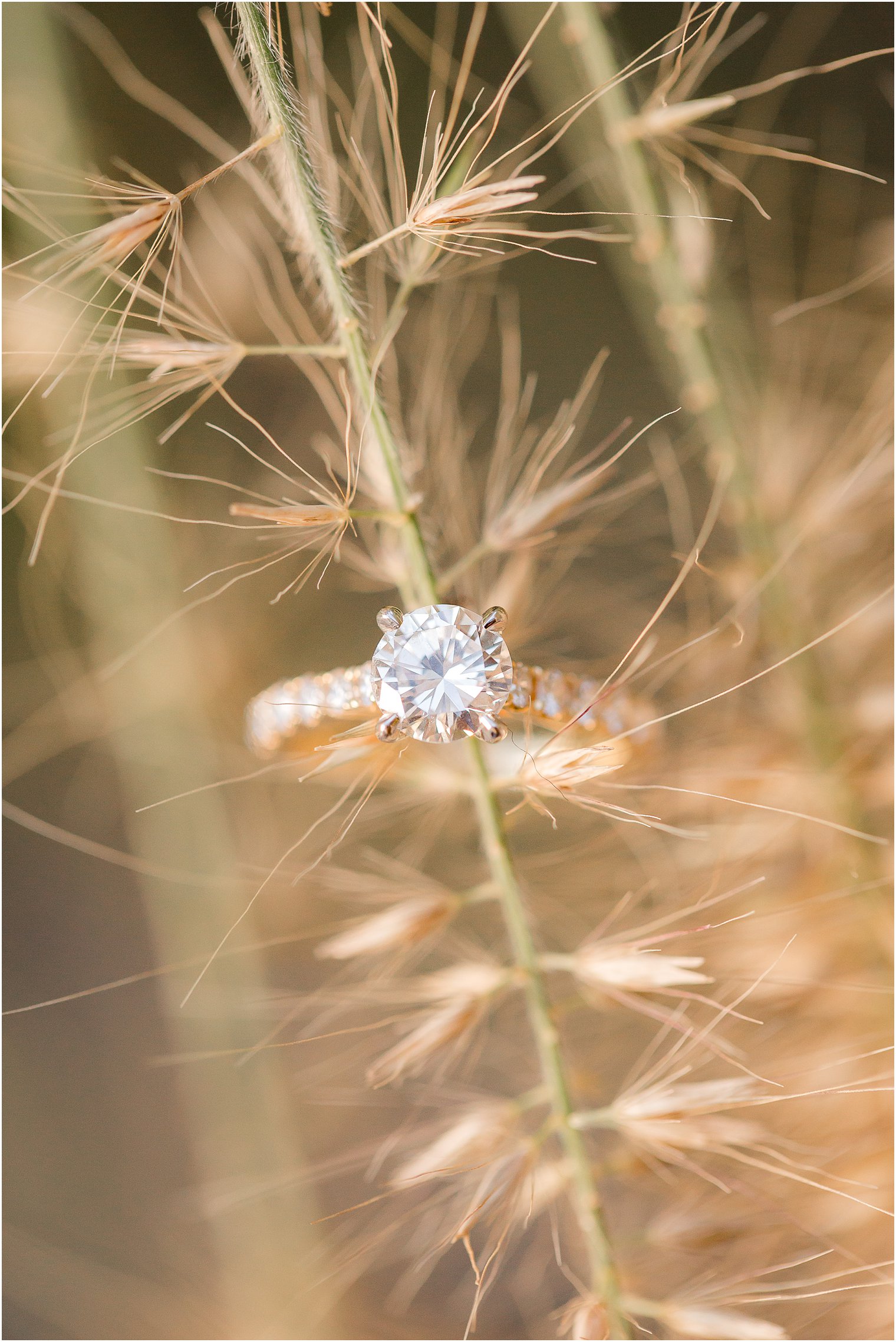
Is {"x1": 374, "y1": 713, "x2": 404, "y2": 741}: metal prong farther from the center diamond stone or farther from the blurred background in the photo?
the blurred background

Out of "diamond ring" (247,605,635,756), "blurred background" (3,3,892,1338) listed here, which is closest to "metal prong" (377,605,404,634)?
"diamond ring" (247,605,635,756)

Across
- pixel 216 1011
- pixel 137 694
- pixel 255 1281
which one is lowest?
pixel 255 1281

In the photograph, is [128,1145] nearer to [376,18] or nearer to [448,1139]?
[448,1139]

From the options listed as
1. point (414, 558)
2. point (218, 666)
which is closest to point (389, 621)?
point (414, 558)

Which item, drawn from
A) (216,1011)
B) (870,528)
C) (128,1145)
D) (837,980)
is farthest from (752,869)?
(128,1145)

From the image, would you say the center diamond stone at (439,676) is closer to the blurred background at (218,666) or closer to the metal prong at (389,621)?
the metal prong at (389,621)
